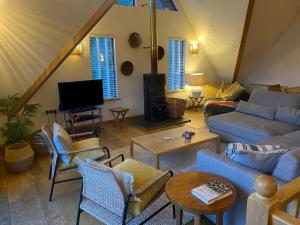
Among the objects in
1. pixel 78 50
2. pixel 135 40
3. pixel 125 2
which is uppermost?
pixel 125 2

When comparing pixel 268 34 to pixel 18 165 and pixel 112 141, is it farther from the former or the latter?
pixel 18 165

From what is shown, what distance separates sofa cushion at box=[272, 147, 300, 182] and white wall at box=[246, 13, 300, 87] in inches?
206

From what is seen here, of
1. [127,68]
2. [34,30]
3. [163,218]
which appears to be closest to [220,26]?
[127,68]

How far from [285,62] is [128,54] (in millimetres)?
4186

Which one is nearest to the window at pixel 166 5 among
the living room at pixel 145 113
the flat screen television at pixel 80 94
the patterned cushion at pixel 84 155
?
the living room at pixel 145 113

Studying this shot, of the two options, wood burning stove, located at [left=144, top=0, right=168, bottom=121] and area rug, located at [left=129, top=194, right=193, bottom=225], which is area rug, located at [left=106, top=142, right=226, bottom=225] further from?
wood burning stove, located at [left=144, top=0, right=168, bottom=121]

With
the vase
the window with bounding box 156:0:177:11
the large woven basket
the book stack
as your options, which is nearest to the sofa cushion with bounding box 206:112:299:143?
the large woven basket

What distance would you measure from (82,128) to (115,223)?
3651 millimetres

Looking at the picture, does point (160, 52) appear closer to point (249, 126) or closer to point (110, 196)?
point (249, 126)

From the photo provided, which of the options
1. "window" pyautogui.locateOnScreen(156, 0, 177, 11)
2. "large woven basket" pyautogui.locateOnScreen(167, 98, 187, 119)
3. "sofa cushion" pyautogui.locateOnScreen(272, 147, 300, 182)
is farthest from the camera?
"window" pyautogui.locateOnScreen(156, 0, 177, 11)

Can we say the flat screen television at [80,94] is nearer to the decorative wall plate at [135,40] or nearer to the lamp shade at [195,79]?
the decorative wall plate at [135,40]

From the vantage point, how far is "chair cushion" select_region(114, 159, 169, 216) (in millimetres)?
1883

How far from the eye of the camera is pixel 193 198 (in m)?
1.72

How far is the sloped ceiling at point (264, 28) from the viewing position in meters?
5.19
